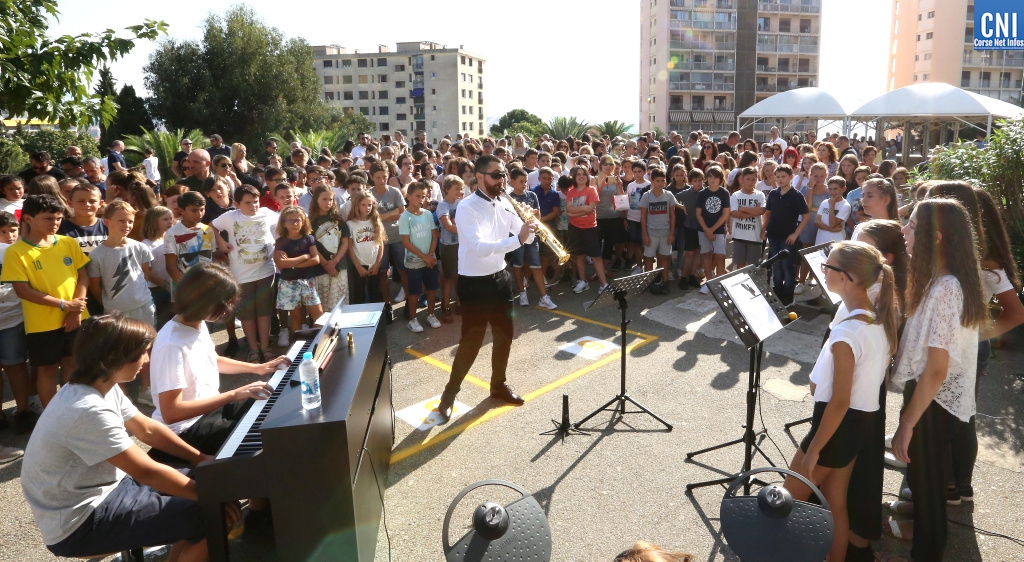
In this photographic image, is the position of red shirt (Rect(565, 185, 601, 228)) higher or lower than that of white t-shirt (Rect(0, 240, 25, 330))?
higher

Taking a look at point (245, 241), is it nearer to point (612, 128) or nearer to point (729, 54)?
point (612, 128)

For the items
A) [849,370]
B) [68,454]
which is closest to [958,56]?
[849,370]

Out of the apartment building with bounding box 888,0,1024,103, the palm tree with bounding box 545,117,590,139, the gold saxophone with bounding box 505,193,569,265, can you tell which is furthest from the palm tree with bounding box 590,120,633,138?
the apartment building with bounding box 888,0,1024,103

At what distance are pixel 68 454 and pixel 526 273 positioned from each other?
7.08m


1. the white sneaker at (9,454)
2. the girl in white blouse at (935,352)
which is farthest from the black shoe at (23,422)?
the girl in white blouse at (935,352)

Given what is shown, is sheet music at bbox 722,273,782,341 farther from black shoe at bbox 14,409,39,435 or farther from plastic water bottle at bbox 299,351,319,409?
black shoe at bbox 14,409,39,435

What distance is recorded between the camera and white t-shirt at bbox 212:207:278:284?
675cm

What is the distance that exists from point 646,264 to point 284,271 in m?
5.49

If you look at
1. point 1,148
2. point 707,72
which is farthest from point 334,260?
point 707,72

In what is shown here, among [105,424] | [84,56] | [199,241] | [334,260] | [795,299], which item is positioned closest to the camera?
[105,424]

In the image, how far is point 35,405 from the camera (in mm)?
5625

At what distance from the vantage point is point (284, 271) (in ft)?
22.9

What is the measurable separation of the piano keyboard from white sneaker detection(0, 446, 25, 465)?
9.38 ft

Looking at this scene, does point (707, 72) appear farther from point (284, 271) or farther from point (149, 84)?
point (284, 271)
